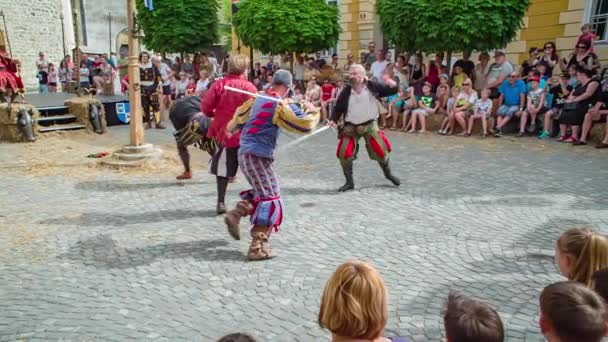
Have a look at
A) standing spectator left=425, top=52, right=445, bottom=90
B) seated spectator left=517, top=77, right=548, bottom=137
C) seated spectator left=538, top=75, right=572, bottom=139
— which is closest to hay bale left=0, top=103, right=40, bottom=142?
standing spectator left=425, top=52, right=445, bottom=90

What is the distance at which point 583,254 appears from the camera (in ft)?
7.96

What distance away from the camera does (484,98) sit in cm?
1088

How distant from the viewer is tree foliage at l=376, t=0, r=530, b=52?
36.7 feet

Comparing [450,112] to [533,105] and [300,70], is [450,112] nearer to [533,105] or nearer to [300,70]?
[533,105]

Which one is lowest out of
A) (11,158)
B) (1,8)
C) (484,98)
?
(11,158)

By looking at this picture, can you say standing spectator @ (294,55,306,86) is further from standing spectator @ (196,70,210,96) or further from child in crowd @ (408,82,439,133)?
child in crowd @ (408,82,439,133)

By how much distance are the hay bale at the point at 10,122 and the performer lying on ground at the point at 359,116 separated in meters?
7.92

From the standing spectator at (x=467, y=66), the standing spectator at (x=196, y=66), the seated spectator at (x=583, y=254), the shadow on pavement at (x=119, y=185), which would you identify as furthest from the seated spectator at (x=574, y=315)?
the standing spectator at (x=196, y=66)

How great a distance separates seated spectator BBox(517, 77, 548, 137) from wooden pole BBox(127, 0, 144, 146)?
7.76m

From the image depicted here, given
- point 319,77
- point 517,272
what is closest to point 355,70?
point 517,272

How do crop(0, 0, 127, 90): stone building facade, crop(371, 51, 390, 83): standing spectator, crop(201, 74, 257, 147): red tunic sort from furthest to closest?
crop(0, 0, 127, 90): stone building facade → crop(371, 51, 390, 83): standing spectator → crop(201, 74, 257, 147): red tunic

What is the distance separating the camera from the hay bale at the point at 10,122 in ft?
35.1

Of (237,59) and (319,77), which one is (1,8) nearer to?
(319,77)

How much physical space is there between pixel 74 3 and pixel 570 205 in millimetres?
36684
